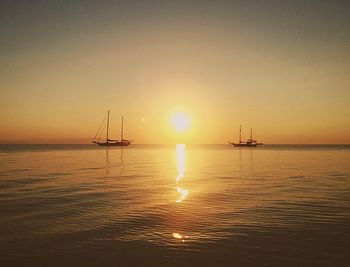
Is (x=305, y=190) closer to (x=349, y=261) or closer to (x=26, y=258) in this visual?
(x=349, y=261)

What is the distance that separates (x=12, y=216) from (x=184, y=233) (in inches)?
340

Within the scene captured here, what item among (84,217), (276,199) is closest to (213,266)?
(84,217)

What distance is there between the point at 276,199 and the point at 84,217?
39.6ft

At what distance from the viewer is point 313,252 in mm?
9414

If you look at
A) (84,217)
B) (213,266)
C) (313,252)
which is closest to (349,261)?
(313,252)

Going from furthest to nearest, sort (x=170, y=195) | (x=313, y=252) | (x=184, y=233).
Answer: (x=170, y=195), (x=184, y=233), (x=313, y=252)

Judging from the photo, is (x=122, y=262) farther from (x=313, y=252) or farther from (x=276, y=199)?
(x=276, y=199)

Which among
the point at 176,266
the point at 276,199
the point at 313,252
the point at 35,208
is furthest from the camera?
the point at 276,199

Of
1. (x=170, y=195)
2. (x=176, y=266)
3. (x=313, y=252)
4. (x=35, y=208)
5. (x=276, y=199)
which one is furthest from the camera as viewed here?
(x=170, y=195)

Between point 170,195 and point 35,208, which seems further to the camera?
point 170,195

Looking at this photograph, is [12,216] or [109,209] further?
[109,209]

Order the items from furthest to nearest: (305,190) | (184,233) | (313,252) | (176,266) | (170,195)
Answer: (305,190)
(170,195)
(184,233)
(313,252)
(176,266)

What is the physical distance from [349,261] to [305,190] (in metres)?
14.6

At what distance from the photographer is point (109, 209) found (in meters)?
15.8
